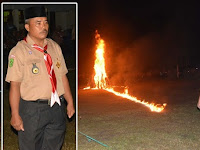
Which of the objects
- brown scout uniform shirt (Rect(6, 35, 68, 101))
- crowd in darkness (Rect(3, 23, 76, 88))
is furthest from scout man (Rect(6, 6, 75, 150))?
crowd in darkness (Rect(3, 23, 76, 88))

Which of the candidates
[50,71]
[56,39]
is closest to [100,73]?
[56,39]

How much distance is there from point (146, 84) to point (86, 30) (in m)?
5.69

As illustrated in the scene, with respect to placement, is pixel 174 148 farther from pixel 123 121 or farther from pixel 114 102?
pixel 114 102

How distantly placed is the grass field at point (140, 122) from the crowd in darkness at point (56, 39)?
337cm

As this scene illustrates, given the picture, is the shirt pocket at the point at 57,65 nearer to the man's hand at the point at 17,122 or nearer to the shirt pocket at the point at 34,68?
the shirt pocket at the point at 34,68

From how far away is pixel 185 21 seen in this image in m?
20.4

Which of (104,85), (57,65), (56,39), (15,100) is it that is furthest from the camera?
(56,39)

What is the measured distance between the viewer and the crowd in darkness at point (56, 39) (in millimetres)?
13805

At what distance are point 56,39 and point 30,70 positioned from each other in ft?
35.0

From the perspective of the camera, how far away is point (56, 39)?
13852mm

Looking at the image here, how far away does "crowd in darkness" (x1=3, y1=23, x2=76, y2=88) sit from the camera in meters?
13.8

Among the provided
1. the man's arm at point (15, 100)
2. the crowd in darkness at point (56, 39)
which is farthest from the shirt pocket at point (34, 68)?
the crowd in darkness at point (56, 39)

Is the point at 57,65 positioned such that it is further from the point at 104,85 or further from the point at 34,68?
the point at 104,85

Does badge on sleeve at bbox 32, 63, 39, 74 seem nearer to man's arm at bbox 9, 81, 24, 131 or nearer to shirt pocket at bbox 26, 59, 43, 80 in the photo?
shirt pocket at bbox 26, 59, 43, 80
